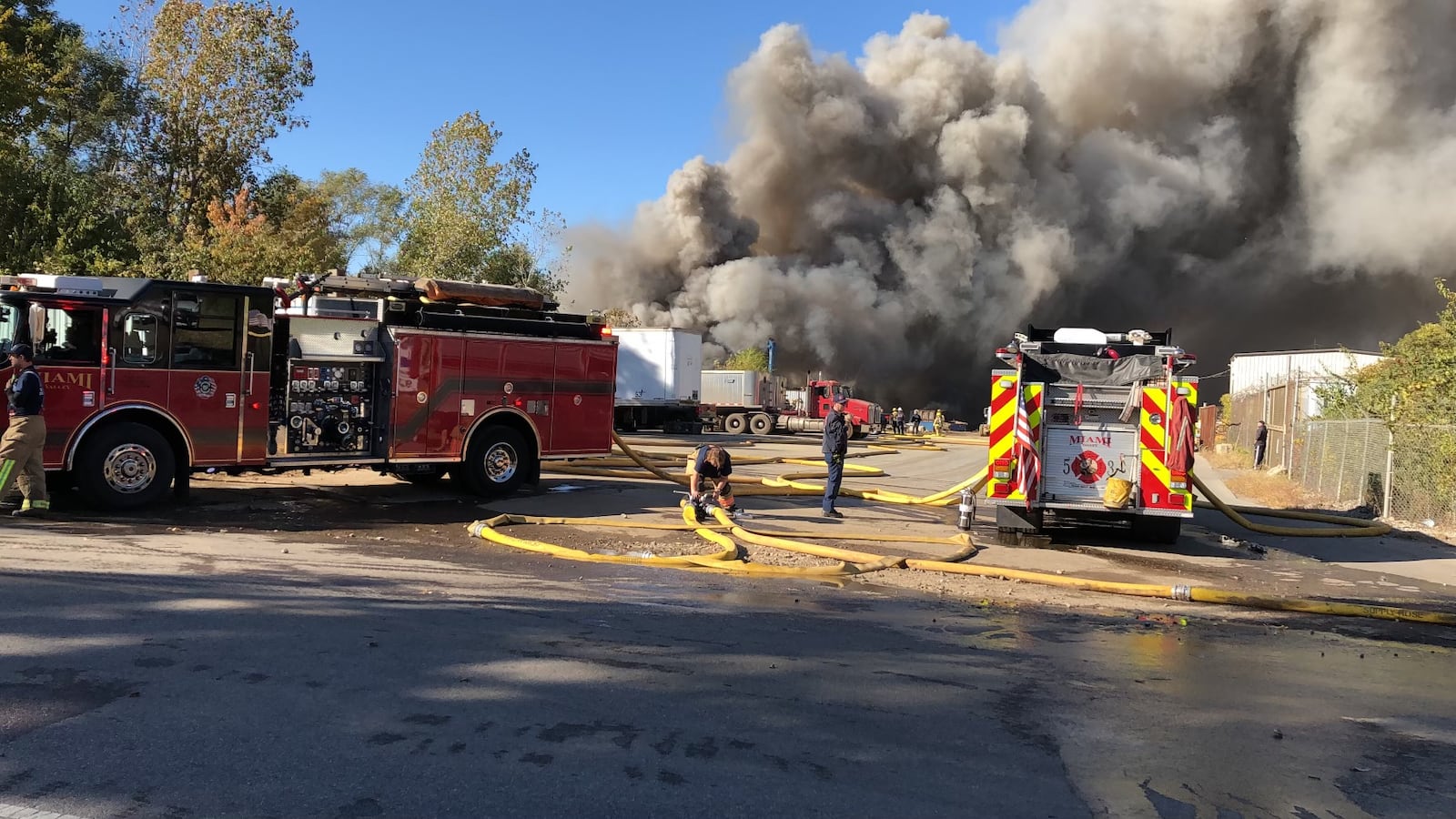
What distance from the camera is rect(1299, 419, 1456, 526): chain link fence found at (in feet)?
41.4

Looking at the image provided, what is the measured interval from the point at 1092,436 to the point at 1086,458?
24 centimetres

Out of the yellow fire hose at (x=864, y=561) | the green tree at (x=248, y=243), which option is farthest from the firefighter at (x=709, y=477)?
the green tree at (x=248, y=243)

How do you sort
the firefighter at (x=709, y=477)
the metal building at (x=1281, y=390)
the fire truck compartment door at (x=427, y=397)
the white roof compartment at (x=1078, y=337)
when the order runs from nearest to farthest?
1. the firefighter at (x=709, y=477)
2. the white roof compartment at (x=1078, y=337)
3. the fire truck compartment door at (x=427, y=397)
4. the metal building at (x=1281, y=390)

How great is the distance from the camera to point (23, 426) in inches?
350

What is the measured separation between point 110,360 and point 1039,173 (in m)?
50.3

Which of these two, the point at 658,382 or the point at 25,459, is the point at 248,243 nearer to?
the point at 658,382

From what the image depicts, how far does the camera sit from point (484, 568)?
7.80 metres

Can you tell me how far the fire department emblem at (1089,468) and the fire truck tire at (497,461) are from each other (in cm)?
661

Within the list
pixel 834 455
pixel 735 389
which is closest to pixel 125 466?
pixel 834 455

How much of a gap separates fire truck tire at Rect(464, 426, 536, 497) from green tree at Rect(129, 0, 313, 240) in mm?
16049

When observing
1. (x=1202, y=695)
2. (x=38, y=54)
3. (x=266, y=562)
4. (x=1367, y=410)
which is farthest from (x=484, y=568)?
(x=38, y=54)

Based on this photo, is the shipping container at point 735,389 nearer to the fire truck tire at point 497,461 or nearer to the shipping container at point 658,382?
the shipping container at point 658,382

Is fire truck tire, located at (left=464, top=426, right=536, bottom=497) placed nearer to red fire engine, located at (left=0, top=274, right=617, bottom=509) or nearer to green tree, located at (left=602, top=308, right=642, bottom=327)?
red fire engine, located at (left=0, top=274, right=617, bottom=509)

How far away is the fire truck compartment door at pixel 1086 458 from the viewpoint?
33.8ft
